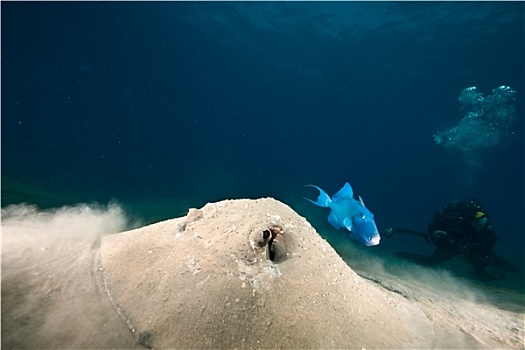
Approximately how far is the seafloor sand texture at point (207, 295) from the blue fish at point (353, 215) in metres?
1.50

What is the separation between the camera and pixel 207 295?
177 cm

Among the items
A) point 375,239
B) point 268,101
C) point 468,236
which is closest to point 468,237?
point 468,236

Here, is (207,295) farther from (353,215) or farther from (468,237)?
(468,237)

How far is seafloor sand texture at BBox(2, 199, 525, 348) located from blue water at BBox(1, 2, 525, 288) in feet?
33.1

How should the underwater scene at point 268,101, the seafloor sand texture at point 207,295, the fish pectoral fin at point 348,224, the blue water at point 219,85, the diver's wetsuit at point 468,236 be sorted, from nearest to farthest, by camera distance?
the seafloor sand texture at point 207,295 → the fish pectoral fin at point 348,224 → the diver's wetsuit at point 468,236 → the underwater scene at point 268,101 → the blue water at point 219,85

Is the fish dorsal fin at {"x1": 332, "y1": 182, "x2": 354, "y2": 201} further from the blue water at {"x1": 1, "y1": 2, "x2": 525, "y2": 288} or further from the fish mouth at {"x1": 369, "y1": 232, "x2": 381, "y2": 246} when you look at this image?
the blue water at {"x1": 1, "y1": 2, "x2": 525, "y2": 288}

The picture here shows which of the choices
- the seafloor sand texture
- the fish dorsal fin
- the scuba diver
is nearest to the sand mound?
the seafloor sand texture

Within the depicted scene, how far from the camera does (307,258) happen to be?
2072mm

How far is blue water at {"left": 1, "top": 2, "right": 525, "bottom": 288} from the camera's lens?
2778 centimetres

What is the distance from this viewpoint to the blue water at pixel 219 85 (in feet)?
91.1

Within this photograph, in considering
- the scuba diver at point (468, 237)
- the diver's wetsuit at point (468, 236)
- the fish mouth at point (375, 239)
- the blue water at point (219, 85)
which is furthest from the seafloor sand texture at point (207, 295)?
the blue water at point (219, 85)

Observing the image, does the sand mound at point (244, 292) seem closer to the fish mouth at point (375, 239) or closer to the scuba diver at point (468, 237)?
the fish mouth at point (375, 239)

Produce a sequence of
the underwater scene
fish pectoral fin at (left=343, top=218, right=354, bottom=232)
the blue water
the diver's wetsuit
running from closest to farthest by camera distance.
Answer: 1. fish pectoral fin at (left=343, top=218, right=354, bottom=232)
2. the diver's wetsuit
3. the underwater scene
4. the blue water

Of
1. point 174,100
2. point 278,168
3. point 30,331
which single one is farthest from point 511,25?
point 278,168
